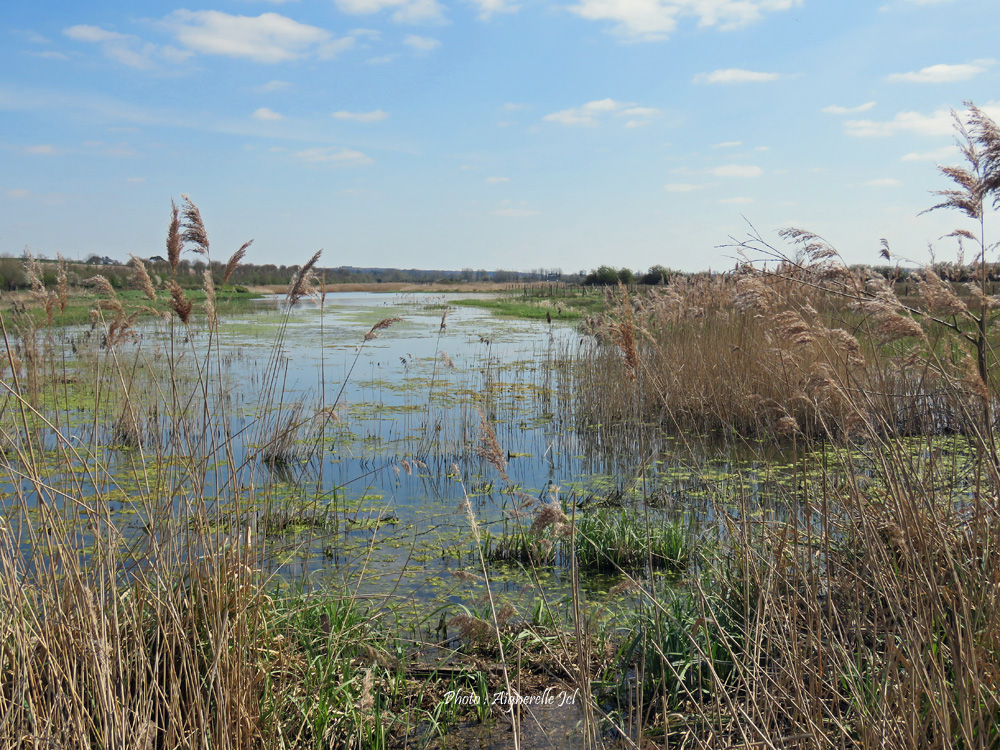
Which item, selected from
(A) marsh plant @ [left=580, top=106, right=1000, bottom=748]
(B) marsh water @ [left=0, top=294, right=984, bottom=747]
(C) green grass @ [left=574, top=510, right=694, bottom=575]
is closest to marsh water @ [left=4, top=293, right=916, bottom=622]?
(B) marsh water @ [left=0, top=294, right=984, bottom=747]

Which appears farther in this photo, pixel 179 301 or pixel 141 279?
pixel 141 279

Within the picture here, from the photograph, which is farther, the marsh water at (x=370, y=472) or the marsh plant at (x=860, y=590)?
the marsh water at (x=370, y=472)

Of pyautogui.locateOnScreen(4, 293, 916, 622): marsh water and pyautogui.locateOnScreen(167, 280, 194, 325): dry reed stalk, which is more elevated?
pyautogui.locateOnScreen(167, 280, 194, 325): dry reed stalk

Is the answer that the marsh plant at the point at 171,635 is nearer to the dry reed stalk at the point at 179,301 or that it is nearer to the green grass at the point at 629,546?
the dry reed stalk at the point at 179,301

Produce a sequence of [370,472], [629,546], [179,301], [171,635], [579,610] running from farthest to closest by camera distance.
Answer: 1. [370,472]
2. [629,546]
3. [579,610]
4. [171,635]
5. [179,301]

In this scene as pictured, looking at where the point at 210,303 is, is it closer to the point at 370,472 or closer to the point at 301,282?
the point at 301,282

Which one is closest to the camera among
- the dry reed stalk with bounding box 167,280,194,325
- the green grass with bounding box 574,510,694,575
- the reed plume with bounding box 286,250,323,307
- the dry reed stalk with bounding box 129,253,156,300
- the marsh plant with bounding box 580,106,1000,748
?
the marsh plant with bounding box 580,106,1000,748

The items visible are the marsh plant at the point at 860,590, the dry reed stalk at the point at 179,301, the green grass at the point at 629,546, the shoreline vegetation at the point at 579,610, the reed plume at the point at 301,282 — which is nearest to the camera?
the marsh plant at the point at 860,590

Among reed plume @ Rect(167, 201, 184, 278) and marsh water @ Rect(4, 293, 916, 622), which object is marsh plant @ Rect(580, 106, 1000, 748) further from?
reed plume @ Rect(167, 201, 184, 278)

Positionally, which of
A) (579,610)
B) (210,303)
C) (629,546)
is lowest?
(629,546)

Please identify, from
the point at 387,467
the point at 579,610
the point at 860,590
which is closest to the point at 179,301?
the point at 579,610

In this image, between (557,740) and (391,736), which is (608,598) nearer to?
(557,740)

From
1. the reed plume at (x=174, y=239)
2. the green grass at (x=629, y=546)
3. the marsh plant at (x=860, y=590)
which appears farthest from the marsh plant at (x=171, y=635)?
the green grass at (x=629, y=546)

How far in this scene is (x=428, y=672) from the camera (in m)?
2.90
